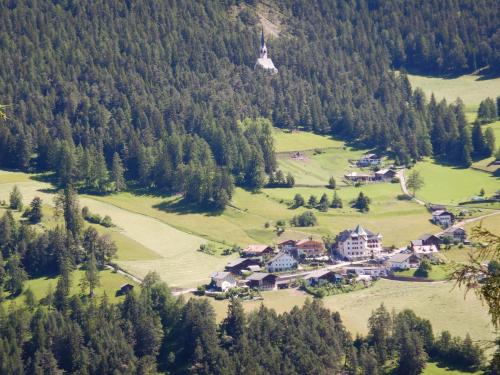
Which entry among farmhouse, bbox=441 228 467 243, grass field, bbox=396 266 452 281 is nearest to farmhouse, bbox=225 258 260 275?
grass field, bbox=396 266 452 281

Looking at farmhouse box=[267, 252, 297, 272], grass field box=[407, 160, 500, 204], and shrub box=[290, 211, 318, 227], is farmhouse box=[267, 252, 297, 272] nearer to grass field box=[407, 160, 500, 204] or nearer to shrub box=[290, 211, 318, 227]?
shrub box=[290, 211, 318, 227]

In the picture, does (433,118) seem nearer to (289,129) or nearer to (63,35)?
(289,129)

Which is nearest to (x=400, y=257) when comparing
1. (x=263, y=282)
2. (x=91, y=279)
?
(x=263, y=282)

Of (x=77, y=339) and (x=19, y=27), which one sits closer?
(x=77, y=339)

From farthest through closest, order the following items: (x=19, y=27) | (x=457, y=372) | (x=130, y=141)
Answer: (x=19, y=27), (x=130, y=141), (x=457, y=372)

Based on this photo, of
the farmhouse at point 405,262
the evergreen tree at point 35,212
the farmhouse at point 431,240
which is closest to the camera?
the farmhouse at point 405,262

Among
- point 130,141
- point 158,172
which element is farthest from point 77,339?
point 130,141

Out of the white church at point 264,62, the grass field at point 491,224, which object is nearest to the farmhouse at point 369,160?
the grass field at point 491,224

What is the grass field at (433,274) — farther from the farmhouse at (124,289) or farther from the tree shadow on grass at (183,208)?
Result: the tree shadow on grass at (183,208)
